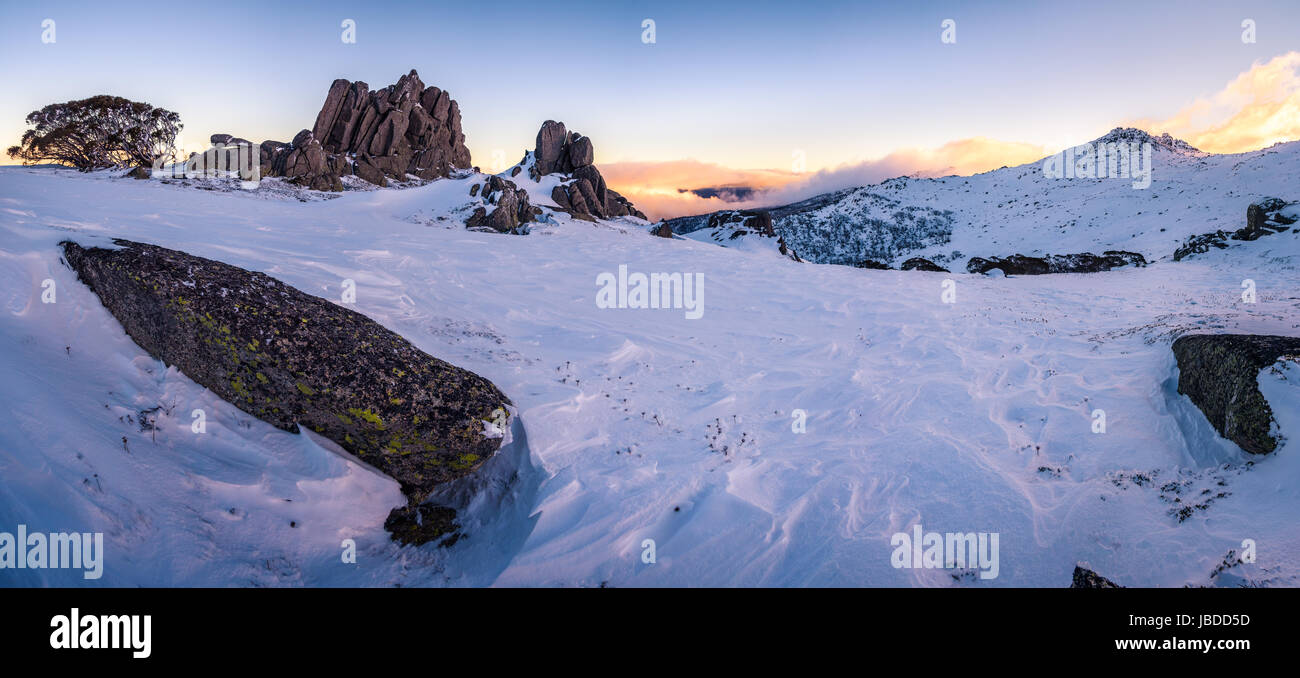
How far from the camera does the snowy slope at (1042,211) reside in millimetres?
55312

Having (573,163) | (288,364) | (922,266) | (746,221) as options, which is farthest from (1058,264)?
(573,163)

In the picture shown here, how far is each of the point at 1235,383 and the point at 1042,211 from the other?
9876 centimetres

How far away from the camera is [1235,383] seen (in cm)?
748

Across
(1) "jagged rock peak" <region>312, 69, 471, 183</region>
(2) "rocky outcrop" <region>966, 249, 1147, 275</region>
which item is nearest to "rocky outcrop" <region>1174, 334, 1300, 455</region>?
(2) "rocky outcrop" <region>966, 249, 1147, 275</region>

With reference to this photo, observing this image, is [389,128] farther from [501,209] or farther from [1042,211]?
[1042,211]

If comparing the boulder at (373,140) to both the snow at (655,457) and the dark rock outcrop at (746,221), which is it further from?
the dark rock outcrop at (746,221)

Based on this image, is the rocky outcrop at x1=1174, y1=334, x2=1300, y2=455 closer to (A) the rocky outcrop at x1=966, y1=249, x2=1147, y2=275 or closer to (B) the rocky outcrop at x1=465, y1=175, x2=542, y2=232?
(A) the rocky outcrop at x1=966, y1=249, x2=1147, y2=275

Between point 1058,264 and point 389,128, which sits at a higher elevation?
point 389,128

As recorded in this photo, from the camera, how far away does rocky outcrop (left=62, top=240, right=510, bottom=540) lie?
6.20 m

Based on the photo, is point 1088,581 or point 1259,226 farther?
point 1259,226

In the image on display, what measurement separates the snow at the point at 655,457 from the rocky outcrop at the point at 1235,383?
27cm

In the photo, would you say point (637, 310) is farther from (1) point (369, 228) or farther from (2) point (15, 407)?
(1) point (369, 228)
